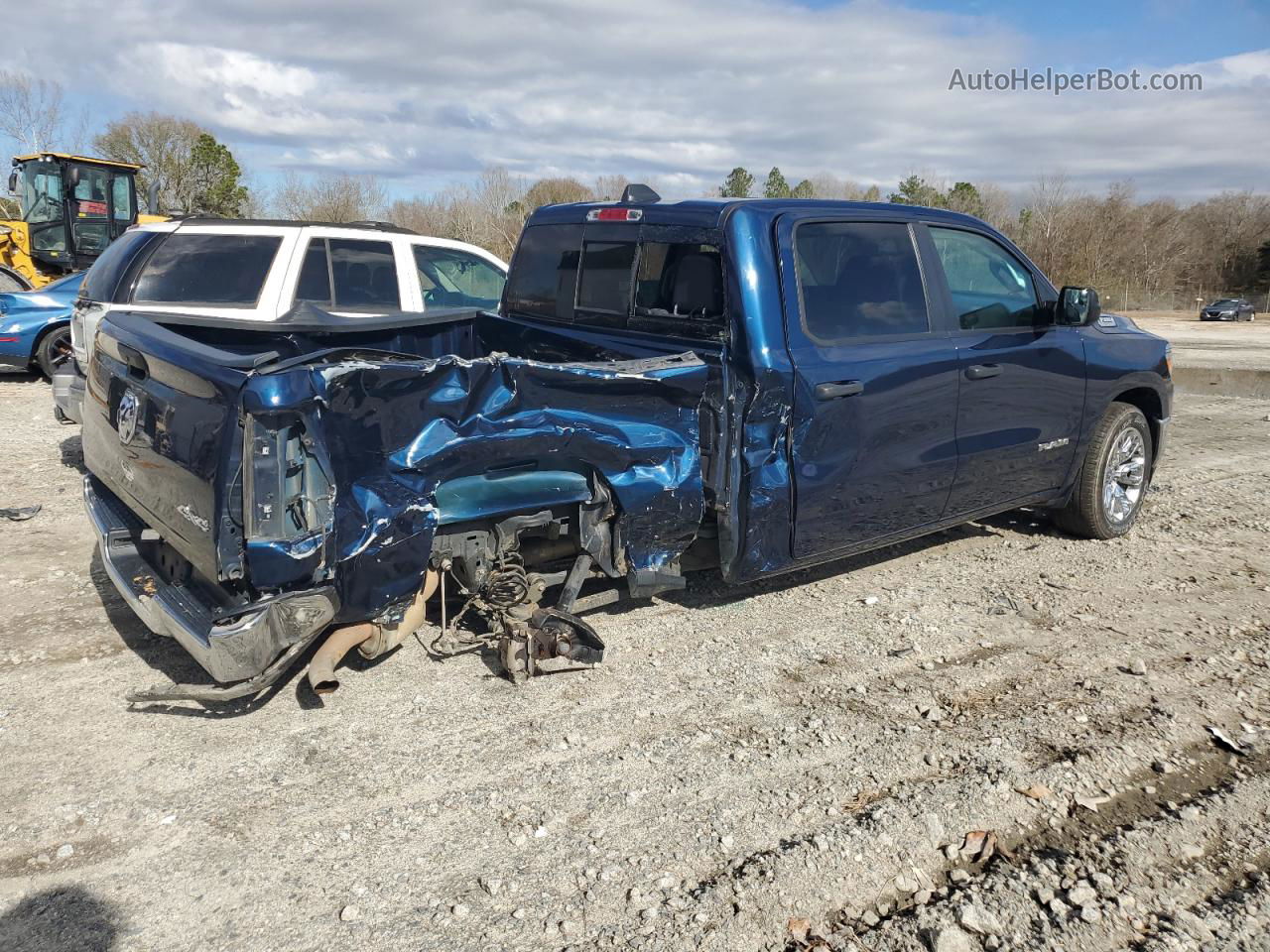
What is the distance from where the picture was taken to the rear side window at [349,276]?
314 inches

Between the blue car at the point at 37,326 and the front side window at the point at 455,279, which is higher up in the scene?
the front side window at the point at 455,279

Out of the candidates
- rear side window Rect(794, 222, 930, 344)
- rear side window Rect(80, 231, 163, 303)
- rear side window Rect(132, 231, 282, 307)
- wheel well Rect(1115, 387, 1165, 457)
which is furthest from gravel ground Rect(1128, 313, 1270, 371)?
rear side window Rect(80, 231, 163, 303)

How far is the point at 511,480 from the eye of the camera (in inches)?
145

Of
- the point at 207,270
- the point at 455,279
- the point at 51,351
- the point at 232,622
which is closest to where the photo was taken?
the point at 232,622

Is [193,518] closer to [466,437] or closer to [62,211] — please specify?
[466,437]

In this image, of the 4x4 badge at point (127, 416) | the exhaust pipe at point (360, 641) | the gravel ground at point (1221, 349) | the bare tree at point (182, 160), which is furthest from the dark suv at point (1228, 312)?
the 4x4 badge at point (127, 416)

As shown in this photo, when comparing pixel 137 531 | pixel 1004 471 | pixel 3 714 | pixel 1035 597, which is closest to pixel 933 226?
pixel 1004 471

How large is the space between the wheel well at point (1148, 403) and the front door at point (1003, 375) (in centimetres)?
80

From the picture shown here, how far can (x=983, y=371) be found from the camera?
4941 mm

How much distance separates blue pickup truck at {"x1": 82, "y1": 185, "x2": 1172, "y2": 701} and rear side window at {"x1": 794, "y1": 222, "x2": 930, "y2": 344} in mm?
14

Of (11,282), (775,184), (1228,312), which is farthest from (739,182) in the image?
(11,282)

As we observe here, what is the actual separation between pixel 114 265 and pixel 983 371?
20.7 ft

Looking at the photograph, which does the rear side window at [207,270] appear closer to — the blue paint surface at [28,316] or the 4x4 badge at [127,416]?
the 4x4 badge at [127,416]

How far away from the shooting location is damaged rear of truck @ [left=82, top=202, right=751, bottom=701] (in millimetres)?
3137
